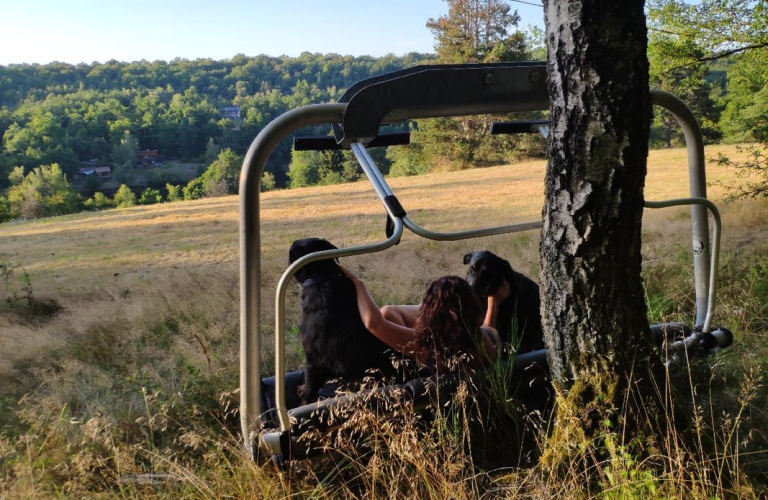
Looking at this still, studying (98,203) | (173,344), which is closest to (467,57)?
(173,344)

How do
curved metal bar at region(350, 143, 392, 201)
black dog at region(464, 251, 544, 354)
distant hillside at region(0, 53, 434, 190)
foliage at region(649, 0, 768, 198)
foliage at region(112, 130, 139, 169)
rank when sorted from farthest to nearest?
foliage at region(112, 130, 139, 169)
distant hillside at region(0, 53, 434, 190)
foliage at region(649, 0, 768, 198)
black dog at region(464, 251, 544, 354)
curved metal bar at region(350, 143, 392, 201)

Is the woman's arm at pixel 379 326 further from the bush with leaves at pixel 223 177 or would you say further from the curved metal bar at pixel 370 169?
the bush with leaves at pixel 223 177

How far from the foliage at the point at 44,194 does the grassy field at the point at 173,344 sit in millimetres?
44922

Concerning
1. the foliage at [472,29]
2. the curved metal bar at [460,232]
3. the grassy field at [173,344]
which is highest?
the foliage at [472,29]

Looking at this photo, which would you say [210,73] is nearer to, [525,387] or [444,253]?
[444,253]

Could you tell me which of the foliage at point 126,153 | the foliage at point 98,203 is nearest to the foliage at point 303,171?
the foliage at point 98,203

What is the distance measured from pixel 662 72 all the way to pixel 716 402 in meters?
6.06

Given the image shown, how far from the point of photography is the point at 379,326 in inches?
111

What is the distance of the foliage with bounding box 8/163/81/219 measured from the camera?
54359mm

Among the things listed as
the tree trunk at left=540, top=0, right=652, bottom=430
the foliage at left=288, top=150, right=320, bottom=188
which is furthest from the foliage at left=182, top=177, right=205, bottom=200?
the tree trunk at left=540, top=0, right=652, bottom=430

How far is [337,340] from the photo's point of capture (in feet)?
9.44

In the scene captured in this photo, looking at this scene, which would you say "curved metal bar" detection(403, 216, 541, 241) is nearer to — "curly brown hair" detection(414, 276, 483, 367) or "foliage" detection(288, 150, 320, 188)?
"curly brown hair" detection(414, 276, 483, 367)

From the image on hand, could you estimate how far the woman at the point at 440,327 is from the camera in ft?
8.93

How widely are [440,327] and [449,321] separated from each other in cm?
5
